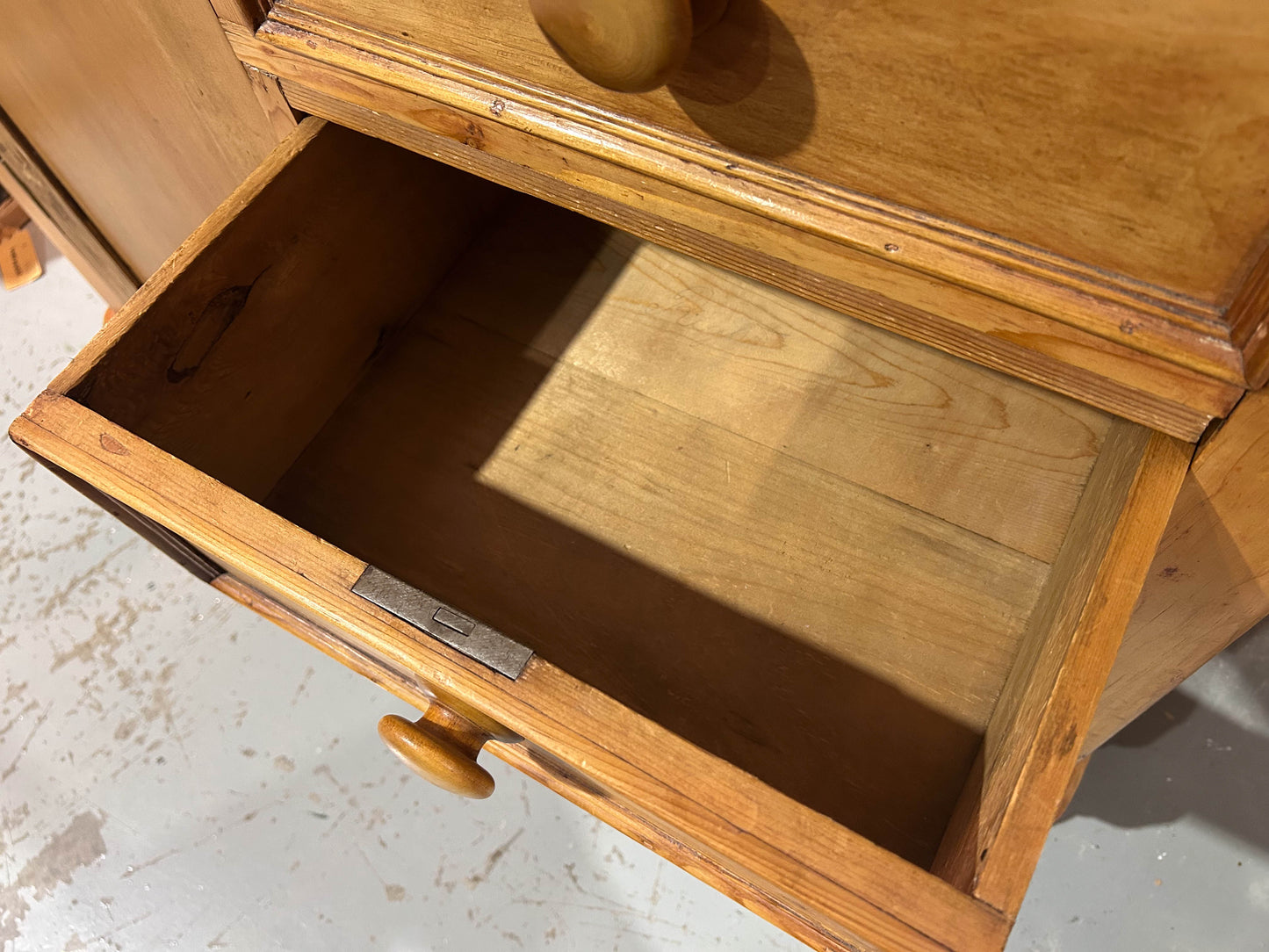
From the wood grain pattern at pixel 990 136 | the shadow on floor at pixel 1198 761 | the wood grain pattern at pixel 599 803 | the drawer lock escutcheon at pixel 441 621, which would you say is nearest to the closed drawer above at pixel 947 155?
the wood grain pattern at pixel 990 136

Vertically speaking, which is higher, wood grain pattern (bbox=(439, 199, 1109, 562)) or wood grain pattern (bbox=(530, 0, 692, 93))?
wood grain pattern (bbox=(439, 199, 1109, 562))

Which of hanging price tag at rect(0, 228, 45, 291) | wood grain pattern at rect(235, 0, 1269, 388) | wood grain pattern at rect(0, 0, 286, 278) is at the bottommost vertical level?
wood grain pattern at rect(235, 0, 1269, 388)

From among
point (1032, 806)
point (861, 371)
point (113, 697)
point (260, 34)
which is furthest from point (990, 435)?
point (113, 697)

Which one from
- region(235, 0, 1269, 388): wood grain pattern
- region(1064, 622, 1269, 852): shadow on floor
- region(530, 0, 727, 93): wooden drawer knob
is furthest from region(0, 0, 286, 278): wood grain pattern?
region(1064, 622, 1269, 852): shadow on floor

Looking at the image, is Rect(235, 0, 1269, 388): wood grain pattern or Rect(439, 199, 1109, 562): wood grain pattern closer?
Rect(235, 0, 1269, 388): wood grain pattern

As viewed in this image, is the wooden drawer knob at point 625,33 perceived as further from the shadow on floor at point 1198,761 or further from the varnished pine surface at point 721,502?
the shadow on floor at point 1198,761

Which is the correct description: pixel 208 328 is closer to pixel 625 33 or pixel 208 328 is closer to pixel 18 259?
pixel 625 33

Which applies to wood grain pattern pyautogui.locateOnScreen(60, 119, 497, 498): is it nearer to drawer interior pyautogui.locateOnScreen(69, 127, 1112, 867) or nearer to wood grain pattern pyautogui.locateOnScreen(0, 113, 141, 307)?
drawer interior pyautogui.locateOnScreen(69, 127, 1112, 867)

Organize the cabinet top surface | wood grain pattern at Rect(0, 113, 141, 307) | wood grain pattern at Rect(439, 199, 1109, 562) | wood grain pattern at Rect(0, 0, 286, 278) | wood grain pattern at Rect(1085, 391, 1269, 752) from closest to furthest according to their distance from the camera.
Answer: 1. the cabinet top surface
2. wood grain pattern at Rect(1085, 391, 1269, 752)
3. wood grain pattern at Rect(0, 0, 286, 278)
4. wood grain pattern at Rect(439, 199, 1109, 562)
5. wood grain pattern at Rect(0, 113, 141, 307)

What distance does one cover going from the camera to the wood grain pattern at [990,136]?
0.26 meters

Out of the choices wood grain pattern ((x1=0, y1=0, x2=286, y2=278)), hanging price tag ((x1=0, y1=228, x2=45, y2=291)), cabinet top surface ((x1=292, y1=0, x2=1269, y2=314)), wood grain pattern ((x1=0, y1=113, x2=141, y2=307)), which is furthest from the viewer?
hanging price tag ((x1=0, y1=228, x2=45, y2=291))

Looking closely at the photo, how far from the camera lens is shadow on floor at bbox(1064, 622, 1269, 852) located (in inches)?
29.5

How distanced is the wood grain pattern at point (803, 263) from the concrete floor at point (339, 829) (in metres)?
0.55

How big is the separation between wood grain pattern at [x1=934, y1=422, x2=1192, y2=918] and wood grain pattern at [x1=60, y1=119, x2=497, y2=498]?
1.59ft
